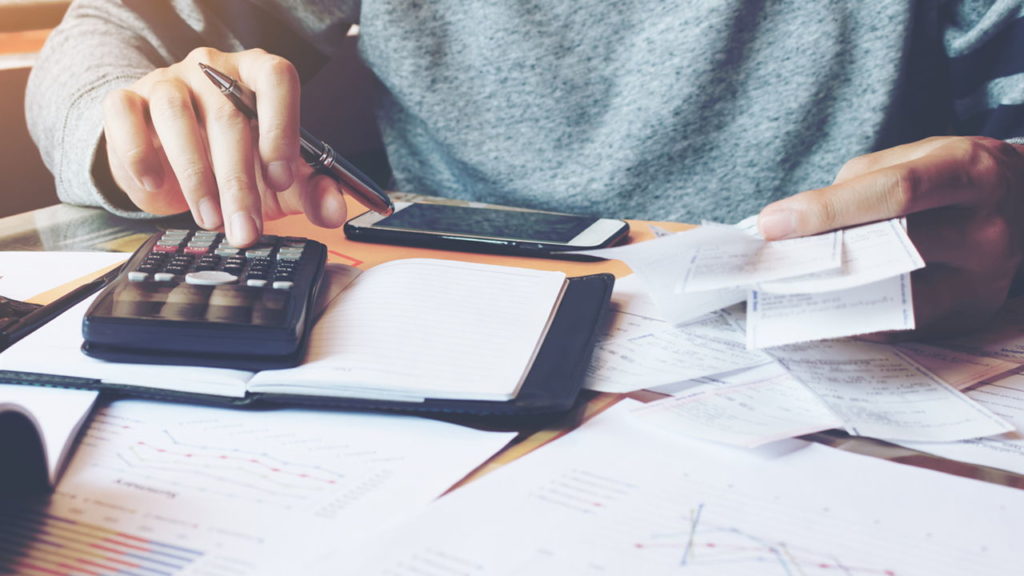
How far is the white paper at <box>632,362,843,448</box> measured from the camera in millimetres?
361

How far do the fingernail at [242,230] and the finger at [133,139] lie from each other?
104mm

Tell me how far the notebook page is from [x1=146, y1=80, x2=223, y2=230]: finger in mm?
136

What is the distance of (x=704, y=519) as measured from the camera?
1.00 ft

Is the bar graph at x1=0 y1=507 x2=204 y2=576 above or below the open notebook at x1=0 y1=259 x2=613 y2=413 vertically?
below

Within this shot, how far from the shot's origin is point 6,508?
1.05 ft

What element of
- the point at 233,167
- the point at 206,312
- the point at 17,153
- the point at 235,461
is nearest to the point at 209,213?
the point at 233,167

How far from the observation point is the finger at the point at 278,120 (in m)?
0.55

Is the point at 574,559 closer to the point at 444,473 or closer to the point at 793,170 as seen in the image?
the point at 444,473

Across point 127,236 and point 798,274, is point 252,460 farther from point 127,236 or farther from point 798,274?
point 127,236

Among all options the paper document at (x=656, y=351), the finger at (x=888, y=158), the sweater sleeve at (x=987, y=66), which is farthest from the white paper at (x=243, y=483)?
the sweater sleeve at (x=987, y=66)

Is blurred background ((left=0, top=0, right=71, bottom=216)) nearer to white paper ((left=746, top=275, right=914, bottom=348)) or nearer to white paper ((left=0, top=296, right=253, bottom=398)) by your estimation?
white paper ((left=0, top=296, right=253, bottom=398))

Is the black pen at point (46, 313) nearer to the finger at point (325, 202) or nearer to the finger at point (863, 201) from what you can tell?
the finger at point (325, 202)

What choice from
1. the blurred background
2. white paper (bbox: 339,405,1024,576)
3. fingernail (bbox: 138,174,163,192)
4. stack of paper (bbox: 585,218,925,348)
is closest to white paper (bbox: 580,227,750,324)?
stack of paper (bbox: 585,218,925,348)

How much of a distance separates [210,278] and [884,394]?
0.41 meters
